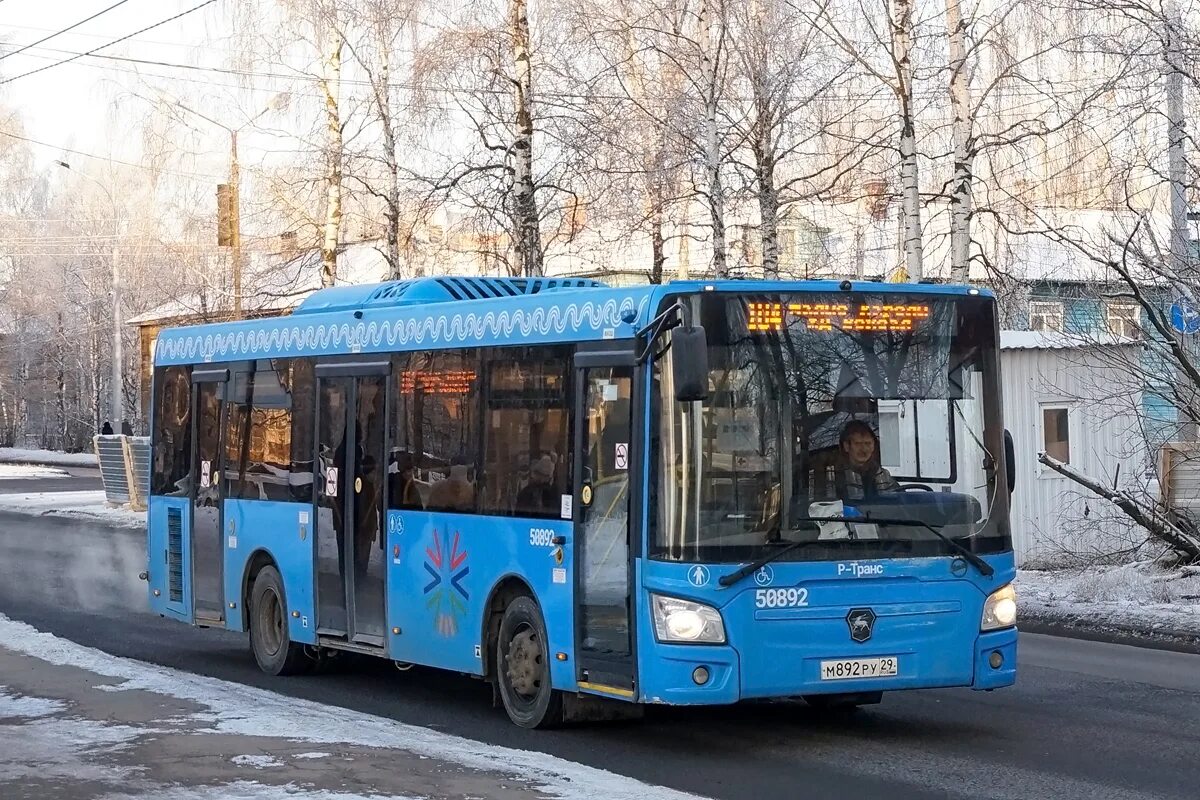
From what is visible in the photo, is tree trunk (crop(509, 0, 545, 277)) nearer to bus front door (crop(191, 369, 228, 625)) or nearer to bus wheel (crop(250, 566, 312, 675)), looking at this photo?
bus front door (crop(191, 369, 228, 625))

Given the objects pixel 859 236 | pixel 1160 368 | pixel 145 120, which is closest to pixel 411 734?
pixel 1160 368

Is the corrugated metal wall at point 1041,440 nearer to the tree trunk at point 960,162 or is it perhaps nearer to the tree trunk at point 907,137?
the tree trunk at point 960,162

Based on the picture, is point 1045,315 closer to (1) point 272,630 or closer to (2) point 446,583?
(1) point 272,630

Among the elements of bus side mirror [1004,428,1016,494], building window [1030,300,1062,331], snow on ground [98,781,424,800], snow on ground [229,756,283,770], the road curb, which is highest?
building window [1030,300,1062,331]

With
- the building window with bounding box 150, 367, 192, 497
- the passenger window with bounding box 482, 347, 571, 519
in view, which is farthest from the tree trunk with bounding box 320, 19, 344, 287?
the passenger window with bounding box 482, 347, 571, 519

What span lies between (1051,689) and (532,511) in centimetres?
394

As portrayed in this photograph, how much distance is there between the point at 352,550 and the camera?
43.1ft

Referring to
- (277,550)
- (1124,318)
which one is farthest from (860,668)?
(1124,318)

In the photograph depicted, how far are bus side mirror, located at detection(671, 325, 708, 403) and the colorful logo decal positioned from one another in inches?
108

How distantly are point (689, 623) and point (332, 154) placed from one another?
27015 mm

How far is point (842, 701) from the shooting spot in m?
11.6

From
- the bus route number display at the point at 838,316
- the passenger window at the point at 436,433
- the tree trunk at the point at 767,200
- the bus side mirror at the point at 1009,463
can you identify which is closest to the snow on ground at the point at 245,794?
the bus route number display at the point at 838,316

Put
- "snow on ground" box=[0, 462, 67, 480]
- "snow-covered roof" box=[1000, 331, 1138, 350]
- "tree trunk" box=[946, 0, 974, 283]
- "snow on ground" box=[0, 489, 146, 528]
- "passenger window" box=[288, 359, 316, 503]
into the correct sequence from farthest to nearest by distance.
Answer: "snow on ground" box=[0, 462, 67, 480] < "snow on ground" box=[0, 489, 146, 528] < "tree trunk" box=[946, 0, 974, 283] < "snow-covered roof" box=[1000, 331, 1138, 350] < "passenger window" box=[288, 359, 316, 503]

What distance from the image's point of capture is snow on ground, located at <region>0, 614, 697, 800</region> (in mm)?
8453
